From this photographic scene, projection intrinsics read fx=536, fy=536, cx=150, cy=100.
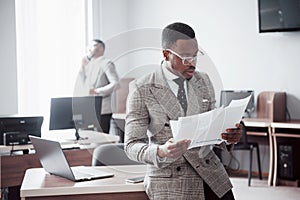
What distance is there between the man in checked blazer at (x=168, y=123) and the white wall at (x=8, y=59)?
190 inches

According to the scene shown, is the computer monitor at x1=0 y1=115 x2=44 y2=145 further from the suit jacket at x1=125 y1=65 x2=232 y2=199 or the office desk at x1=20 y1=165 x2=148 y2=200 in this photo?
the suit jacket at x1=125 y1=65 x2=232 y2=199

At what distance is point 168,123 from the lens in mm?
2004

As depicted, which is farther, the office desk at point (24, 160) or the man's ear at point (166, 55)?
the office desk at point (24, 160)

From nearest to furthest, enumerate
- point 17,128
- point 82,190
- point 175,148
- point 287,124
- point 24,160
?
point 175,148 → point 82,190 → point 24,160 → point 17,128 → point 287,124

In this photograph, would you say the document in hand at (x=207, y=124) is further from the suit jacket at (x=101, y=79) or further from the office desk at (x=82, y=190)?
the suit jacket at (x=101, y=79)

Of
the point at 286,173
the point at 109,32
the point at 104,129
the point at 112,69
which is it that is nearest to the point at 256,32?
the point at 286,173

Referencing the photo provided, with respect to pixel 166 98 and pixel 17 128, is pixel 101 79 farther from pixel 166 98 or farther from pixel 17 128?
pixel 17 128

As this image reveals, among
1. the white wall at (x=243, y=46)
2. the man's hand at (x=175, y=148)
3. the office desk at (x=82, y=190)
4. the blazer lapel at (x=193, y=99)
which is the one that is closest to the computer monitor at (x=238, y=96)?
the white wall at (x=243, y=46)

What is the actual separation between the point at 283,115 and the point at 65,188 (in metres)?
4.51

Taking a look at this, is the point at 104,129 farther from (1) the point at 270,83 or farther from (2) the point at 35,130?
(1) the point at 270,83

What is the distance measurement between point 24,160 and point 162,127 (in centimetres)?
268

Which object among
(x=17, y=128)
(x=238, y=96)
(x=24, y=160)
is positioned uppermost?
(x=238, y=96)

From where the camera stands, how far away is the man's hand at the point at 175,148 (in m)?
1.84

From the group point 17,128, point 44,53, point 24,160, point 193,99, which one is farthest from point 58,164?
point 44,53
